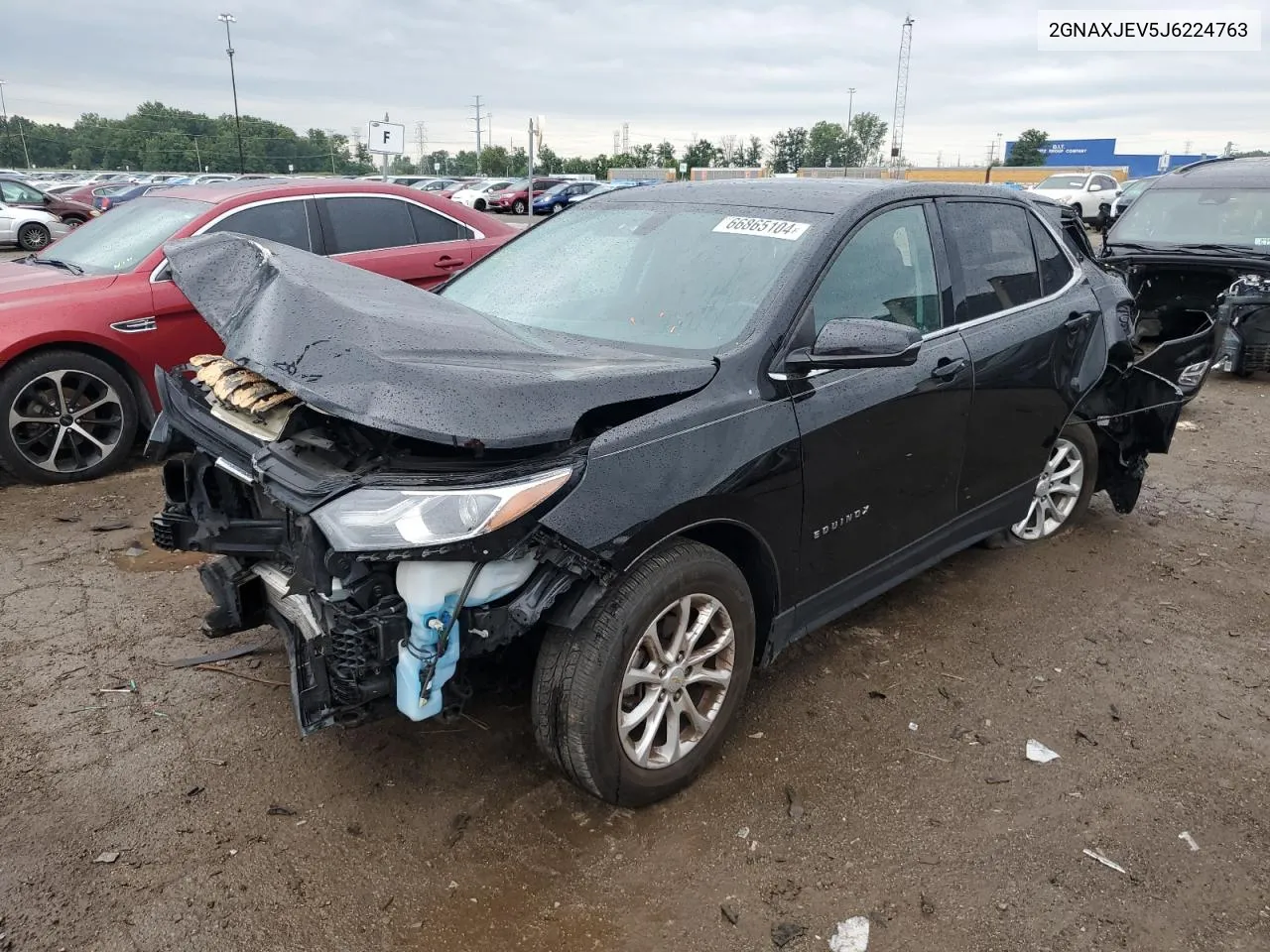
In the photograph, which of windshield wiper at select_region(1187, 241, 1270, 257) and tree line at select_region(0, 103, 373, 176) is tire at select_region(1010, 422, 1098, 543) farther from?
tree line at select_region(0, 103, 373, 176)

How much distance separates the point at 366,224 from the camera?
6625mm

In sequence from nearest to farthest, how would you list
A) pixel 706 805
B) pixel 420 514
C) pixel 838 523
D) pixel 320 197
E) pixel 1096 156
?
pixel 420 514 < pixel 706 805 < pixel 838 523 < pixel 320 197 < pixel 1096 156

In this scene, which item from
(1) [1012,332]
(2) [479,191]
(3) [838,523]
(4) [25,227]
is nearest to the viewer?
(3) [838,523]

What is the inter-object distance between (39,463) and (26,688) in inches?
104

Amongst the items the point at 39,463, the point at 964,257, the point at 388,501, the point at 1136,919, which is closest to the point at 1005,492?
the point at 964,257

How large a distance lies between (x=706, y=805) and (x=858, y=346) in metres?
1.48

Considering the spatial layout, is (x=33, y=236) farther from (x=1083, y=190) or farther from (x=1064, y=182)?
(x=1083, y=190)

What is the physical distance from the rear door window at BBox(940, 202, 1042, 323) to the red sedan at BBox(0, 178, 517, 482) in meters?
4.24

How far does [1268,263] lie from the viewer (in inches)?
306

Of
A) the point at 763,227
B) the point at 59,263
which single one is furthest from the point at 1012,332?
the point at 59,263

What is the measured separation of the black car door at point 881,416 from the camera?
9.61 feet

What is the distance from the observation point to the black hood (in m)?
2.20

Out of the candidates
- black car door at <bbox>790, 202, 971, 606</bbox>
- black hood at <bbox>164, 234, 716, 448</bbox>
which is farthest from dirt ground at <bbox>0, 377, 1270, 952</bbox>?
black hood at <bbox>164, 234, 716, 448</bbox>

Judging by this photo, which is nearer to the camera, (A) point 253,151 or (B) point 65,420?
(B) point 65,420
